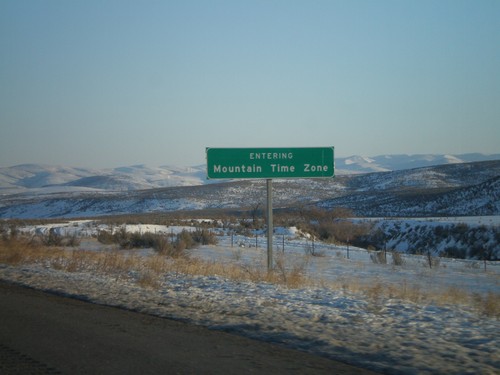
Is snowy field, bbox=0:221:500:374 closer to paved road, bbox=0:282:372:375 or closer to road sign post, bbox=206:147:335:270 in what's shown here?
paved road, bbox=0:282:372:375

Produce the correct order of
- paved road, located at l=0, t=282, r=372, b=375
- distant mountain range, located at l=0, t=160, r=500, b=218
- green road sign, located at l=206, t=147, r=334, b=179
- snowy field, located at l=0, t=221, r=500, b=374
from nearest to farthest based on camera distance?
paved road, located at l=0, t=282, r=372, b=375, snowy field, located at l=0, t=221, r=500, b=374, green road sign, located at l=206, t=147, r=334, b=179, distant mountain range, located at l=0, t=160, r=500, b=218

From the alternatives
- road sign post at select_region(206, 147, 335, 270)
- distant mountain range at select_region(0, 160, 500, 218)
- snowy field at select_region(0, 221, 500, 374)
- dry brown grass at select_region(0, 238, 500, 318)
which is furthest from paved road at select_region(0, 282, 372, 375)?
distant mountain range at select_region(0, 160, 500, 218)

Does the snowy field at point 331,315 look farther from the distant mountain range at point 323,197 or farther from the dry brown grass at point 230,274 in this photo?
the distant mountain range at point 323,197

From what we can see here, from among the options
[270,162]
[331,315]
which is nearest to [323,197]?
[270,162]

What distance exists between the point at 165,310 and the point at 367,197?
8398cm

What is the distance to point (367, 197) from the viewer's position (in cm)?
9125

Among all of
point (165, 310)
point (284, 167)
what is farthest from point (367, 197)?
point (165, 310)

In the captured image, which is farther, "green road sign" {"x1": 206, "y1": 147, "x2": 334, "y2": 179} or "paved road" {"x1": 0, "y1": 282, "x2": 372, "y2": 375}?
"green road sign" {"x1": 206, "y1": 147, "x2": 334, "y2": 179}

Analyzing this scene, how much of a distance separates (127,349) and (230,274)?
8.49 metres

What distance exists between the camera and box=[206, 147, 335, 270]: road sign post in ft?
53.8

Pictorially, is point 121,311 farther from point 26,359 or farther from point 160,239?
point 160,239

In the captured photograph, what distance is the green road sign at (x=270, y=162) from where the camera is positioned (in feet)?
53.8

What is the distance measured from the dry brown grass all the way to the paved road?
11.6 feet

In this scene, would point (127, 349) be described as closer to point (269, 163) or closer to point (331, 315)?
point (331, 315)
